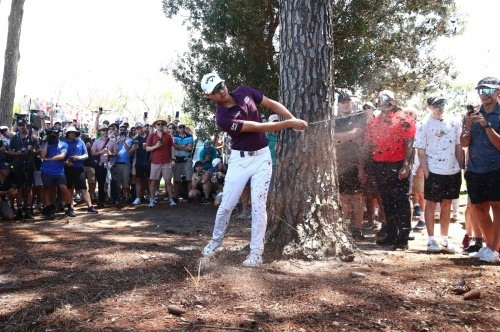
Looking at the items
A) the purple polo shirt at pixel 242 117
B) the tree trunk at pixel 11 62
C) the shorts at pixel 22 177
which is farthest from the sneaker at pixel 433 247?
the tree trunk at pixel 11 62

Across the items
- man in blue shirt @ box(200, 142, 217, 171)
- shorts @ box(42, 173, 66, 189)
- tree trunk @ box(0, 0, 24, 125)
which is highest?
tree trunk @ box(0, 0, 24, 125)

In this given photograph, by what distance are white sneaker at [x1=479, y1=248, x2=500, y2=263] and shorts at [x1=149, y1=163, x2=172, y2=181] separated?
8977mm

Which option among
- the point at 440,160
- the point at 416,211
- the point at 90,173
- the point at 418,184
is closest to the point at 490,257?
the point at 440,160

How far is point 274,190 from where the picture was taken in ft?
20.2

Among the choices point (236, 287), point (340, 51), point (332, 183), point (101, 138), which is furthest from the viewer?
point (101, 138)

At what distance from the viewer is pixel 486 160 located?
6262 millimetres

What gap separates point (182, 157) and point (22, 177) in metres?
4.28

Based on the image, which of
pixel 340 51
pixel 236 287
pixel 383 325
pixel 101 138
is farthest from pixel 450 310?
pixel 101 138

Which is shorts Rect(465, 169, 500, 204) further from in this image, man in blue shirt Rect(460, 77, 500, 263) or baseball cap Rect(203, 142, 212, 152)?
baseball cap Rect(203, 142, 212, 152)

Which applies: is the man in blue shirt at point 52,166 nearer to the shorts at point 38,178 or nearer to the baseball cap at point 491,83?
the shorts at point 38,178

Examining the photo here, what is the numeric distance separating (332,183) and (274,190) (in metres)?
0.69

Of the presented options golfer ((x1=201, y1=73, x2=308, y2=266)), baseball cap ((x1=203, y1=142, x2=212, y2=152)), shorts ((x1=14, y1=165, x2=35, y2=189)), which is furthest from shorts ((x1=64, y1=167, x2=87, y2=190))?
golfer ((x1=201, y1=73, x2=308, y2=266))

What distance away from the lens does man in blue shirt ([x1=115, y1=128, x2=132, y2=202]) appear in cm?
1393

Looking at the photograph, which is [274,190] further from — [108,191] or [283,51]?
[108,191]
